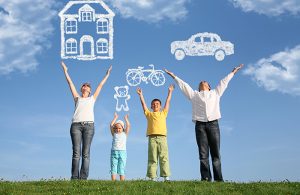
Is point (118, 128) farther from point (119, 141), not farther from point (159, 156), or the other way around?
point (159, 156)

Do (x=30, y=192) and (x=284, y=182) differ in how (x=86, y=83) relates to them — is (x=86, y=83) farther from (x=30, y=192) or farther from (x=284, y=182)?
(x=284, y=182)

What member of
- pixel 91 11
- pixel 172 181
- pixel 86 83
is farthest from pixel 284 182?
pixel 91 11

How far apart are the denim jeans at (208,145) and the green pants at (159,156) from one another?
1.09m

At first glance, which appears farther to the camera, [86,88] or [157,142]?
[86,88]

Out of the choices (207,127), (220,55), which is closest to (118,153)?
(207,127)

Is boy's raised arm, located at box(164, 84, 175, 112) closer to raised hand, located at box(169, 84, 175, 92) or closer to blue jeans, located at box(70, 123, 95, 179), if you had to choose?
raised hand, located at box(169, 84, 175, 92)

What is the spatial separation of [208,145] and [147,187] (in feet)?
8.95

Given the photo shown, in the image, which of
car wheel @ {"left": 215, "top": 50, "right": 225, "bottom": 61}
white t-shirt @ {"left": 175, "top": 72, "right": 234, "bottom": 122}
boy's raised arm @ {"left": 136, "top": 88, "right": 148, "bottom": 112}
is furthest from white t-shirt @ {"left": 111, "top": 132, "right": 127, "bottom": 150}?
car wheel @ {"left": 215, "top": 50, "right": 225, "bottom": 61}

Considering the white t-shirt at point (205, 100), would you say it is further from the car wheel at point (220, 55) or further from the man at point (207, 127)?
the car wheel at point (220, 55)

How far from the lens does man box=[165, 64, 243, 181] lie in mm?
15812

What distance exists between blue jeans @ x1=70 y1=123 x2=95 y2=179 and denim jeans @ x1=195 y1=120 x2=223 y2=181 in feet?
11.4

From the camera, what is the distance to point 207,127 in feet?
52.1

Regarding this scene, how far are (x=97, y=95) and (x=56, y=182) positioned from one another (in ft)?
10.2

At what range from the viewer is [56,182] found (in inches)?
617
